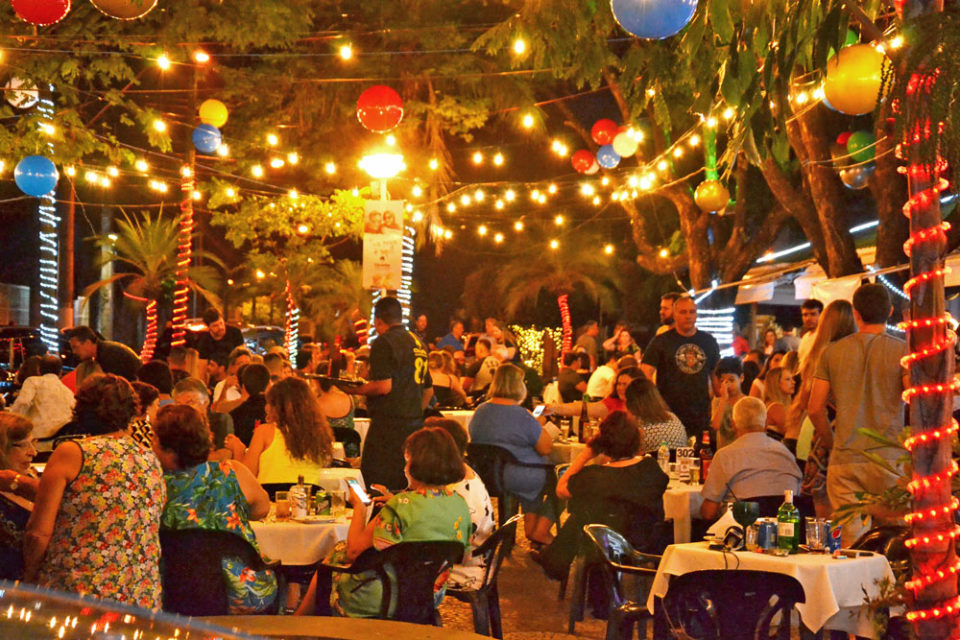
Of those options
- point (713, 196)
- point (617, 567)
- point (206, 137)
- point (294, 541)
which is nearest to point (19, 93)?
point (206, 137)

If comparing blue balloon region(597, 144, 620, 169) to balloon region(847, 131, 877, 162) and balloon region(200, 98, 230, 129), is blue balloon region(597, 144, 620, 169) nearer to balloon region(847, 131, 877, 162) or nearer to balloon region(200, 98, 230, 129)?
balloon region(200, 98, 230, 129)

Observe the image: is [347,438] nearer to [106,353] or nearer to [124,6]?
[106,353]

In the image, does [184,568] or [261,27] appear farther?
[261,27]

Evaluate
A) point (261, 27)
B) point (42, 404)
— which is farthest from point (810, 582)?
point (261, 27)

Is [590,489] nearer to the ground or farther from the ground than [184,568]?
farther from the ground

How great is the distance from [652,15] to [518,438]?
4466mm

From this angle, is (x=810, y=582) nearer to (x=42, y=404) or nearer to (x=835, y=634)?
(x=835, y=634)

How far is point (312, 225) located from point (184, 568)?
872 inches

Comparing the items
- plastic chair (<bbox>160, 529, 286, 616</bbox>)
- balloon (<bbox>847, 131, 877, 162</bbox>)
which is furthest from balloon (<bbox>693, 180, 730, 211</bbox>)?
plastic chair (<bbox>160, 529, 286, 616</bbox>)

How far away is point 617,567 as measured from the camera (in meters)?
5.83

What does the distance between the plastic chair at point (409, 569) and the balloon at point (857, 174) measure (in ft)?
24.6

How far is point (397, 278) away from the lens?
13.0 meters

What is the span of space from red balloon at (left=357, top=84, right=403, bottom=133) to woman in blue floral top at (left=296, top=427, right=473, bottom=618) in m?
7.81

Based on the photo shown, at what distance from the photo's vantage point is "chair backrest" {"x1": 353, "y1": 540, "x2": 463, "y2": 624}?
17.0 ft
